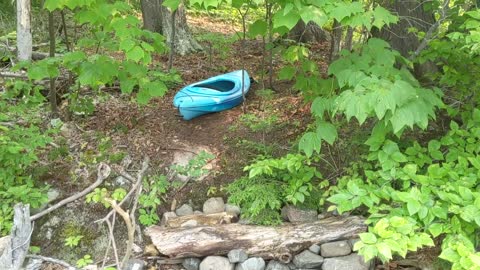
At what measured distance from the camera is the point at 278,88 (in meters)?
5.30

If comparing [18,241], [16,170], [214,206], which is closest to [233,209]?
[214,206]

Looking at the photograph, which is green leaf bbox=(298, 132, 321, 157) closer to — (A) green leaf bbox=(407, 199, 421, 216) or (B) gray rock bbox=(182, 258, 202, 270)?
(A) green leaf bbox=(407, 199, 421, 216)

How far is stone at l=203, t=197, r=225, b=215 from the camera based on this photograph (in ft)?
12.6

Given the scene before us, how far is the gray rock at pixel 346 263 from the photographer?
3.15 meters

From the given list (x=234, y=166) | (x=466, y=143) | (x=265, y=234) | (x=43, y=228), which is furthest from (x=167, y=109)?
(x=466, y=143)

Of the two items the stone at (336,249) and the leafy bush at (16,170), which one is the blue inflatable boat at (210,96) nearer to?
the leafy bush at (16,170)

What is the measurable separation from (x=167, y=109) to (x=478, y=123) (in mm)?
3294

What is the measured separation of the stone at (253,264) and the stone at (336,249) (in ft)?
1.57

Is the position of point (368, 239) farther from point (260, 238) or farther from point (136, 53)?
point (136, 53)

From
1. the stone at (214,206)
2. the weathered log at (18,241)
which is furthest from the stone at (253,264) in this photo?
the weathered log at (18,241)

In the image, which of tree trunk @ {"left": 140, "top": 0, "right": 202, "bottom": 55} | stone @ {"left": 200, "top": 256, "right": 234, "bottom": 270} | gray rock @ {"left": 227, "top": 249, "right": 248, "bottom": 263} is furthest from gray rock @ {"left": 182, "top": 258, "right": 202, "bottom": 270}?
tree trunk @ {"left": 140, "top": 0, "right": 202, "bottom": 55}

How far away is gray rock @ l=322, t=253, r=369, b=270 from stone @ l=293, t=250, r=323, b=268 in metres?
0.05

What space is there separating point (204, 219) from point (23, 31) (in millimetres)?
3502

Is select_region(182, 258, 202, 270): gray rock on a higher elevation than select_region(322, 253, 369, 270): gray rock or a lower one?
lower
